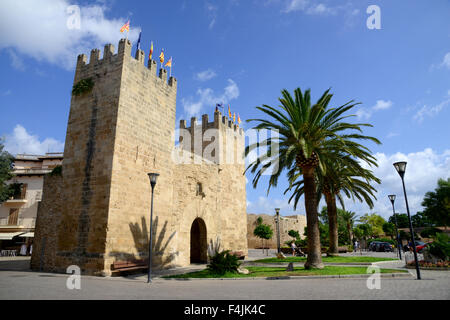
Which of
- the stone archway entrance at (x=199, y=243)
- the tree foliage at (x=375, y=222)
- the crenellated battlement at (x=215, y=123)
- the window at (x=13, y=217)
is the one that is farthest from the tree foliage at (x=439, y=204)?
the window at (x=13, y=217)

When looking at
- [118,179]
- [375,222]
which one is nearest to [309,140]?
[118,179]

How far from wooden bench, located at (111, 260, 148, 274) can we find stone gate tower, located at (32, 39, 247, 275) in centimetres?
19

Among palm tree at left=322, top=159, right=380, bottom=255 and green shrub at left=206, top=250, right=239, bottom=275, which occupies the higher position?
palm tree at left=322, top=159, right=380, bottom=255

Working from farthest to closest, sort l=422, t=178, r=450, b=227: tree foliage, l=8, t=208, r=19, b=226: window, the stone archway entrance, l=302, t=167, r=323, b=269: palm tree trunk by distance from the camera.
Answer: l=422, t=178, r=450, b=227: tree foliage, l=8, t=208, r=19, b=226: window, the stone archway entrance, l=302, t=167, r=323, b=269: palm tree trunk

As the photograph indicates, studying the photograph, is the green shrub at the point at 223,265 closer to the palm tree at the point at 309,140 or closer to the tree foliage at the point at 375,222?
the palm tree at the point at 309,140

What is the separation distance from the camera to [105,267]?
999 cm

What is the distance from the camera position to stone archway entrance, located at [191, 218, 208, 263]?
1617cm

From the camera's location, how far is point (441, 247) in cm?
1189

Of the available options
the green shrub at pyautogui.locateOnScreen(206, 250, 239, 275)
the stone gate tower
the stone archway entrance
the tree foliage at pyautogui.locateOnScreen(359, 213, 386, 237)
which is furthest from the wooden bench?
the tree foliage at pyautogui.locateOnScreen(359, 213, 386, 237)

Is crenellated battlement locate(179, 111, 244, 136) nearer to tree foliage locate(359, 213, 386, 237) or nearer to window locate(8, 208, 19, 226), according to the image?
window locate(8, 208, 19, 226)

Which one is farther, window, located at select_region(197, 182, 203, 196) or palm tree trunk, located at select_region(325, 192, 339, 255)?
palm tree trunk, located at select_region(325, 192, 339, 255)

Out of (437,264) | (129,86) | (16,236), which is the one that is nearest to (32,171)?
(16,236)

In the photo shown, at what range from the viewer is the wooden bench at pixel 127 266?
1016cm
